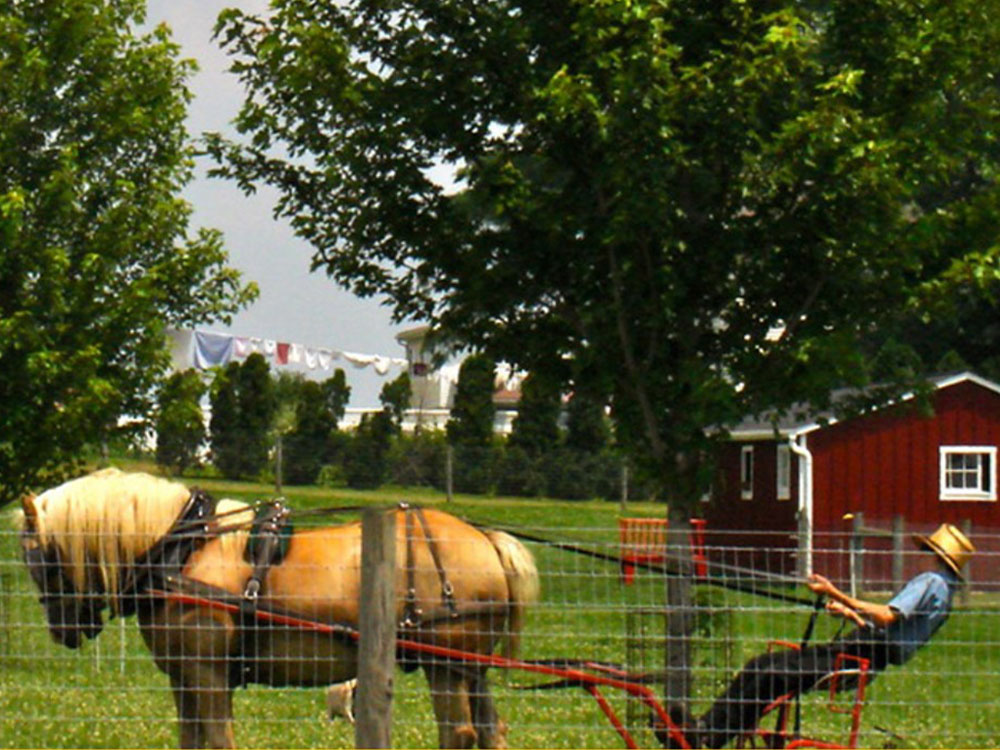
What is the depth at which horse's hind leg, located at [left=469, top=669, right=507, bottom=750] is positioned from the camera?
31.8ft

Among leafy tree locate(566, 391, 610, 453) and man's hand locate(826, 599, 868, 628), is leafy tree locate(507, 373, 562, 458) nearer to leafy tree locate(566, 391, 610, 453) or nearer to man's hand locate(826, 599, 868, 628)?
leafy tree locate(566, 391, 610, 453)

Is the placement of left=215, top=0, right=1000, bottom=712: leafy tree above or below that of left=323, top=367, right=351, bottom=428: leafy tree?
below

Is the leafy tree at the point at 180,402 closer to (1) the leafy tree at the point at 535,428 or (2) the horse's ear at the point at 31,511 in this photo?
(2) the horse's ear at the point at 31,511

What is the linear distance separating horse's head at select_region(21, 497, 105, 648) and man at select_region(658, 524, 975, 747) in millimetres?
2890

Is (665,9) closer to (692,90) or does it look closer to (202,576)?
(692,90)

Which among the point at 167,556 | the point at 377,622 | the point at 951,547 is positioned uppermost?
the point at 951,547

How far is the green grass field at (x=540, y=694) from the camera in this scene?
32.1 feet

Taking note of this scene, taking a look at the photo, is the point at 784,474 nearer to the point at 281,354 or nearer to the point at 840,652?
the point at 281,354

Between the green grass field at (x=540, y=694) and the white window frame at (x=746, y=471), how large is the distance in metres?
18.9

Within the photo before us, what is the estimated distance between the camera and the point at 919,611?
939 centimetres

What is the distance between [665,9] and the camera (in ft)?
31.8

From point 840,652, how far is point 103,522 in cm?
367

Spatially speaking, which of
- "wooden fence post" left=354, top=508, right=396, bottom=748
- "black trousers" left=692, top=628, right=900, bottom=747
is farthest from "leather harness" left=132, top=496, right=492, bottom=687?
"wooden fence post" left=354, top=508, right=396, bottom=748

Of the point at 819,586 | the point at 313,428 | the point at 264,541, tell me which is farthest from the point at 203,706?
the point at 313,428
